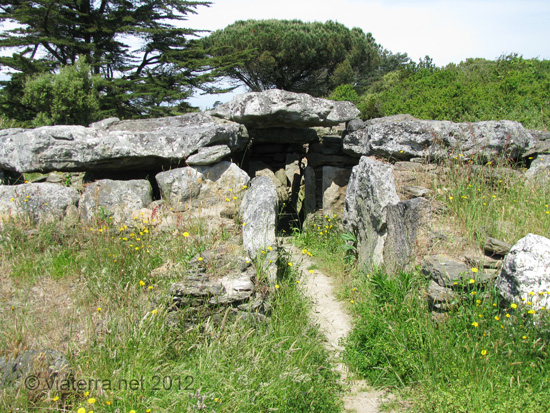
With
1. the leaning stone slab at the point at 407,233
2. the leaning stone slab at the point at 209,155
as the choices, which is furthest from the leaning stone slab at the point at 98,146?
the leaning stone slab at the point at 407,233

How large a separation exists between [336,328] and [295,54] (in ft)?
54.8

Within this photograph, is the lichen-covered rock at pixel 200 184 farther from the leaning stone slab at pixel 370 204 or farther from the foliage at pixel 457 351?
the foliage at pixel 457 351

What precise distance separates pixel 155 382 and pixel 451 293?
279 centimetres

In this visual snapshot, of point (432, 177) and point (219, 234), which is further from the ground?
point (432, 177)

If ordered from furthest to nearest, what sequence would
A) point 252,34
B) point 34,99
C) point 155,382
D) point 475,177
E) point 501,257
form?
point 252,34, point 34,99, point 475,177, point 501,257, point 155,382

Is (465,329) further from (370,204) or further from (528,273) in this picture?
(370,204)

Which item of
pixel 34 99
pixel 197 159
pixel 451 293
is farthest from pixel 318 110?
pixel 34 99

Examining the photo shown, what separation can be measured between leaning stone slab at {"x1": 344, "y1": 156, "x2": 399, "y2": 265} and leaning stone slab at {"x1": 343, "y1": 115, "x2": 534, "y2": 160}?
0.40 m

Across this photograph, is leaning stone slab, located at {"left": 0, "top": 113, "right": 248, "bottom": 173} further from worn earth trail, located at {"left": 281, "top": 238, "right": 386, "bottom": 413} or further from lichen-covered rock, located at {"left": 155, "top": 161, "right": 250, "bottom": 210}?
worn earth trail, located at {"left": 281, "top": 238, "right": 386, "bottom": 413}

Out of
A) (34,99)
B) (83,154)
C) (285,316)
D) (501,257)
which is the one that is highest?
(34,99)

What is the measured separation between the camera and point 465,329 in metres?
3.80

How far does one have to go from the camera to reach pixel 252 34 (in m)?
20.0

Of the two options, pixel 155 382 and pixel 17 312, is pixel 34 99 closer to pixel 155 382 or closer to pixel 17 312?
pixel 17 312

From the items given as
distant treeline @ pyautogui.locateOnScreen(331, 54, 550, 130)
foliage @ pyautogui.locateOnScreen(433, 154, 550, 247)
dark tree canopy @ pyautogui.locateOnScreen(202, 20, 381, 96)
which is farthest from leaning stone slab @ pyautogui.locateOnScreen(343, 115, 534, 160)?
→ dark tree canopy @ pyautogui.locateOnScreen(202, 20, 381, 96)
